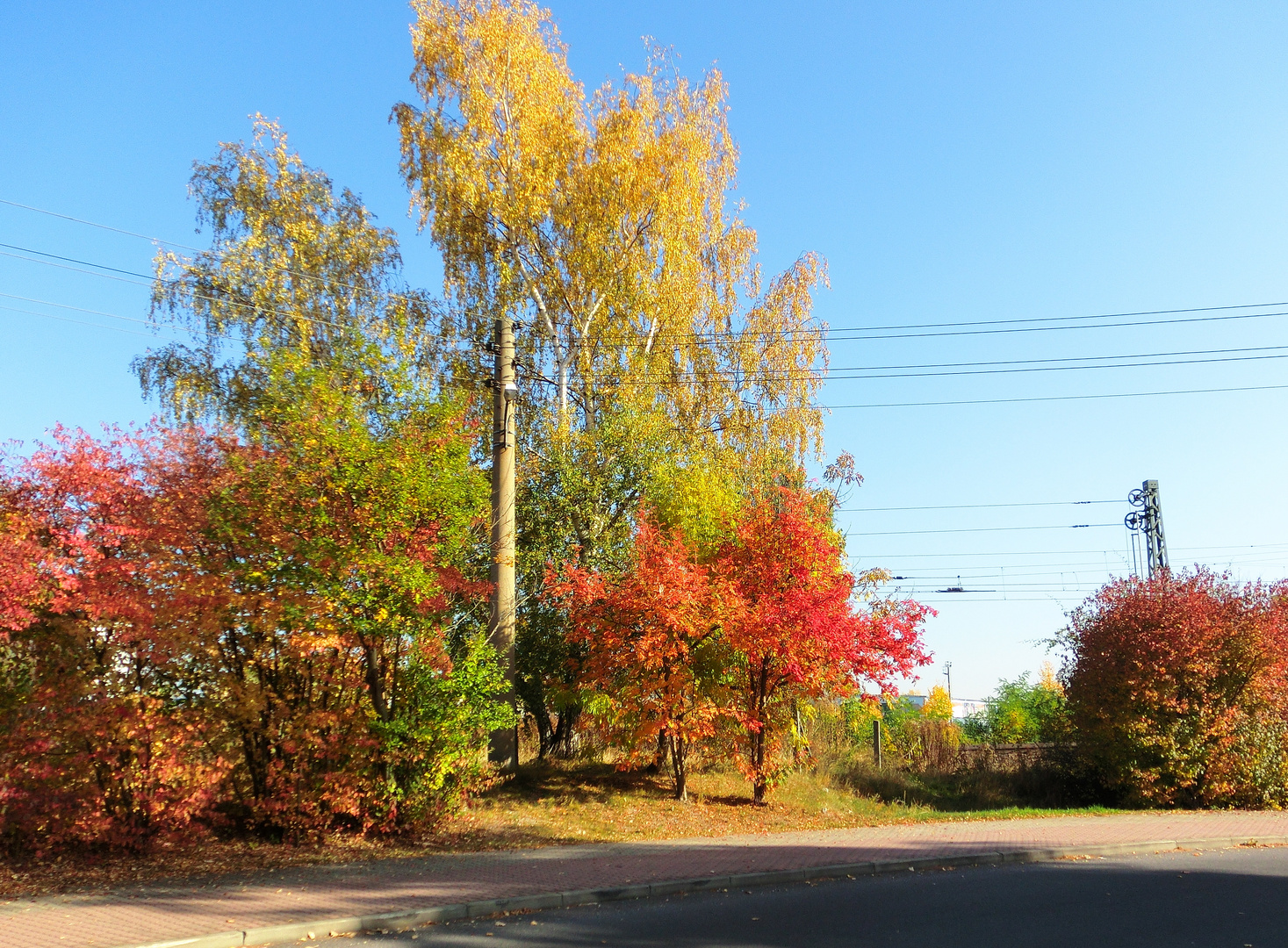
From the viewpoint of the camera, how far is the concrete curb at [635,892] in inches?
293

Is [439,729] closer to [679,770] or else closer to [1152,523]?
[679,770]

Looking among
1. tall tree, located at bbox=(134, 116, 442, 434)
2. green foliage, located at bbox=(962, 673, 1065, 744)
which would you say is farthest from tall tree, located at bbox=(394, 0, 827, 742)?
green foliage, located at bbox=(962, 673, 1065, 744)

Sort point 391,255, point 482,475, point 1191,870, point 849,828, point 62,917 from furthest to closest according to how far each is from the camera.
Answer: point 391,255 < point 849,828 < point 482,475 < point 1191,870 < point 62,917

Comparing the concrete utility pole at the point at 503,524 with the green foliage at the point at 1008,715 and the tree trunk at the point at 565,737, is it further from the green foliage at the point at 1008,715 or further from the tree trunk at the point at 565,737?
the green foliage at the point at 1008,715

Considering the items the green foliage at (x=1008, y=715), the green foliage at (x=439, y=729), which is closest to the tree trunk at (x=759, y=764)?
the green foliage at (x=439, y=729)

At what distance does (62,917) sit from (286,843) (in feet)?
11.6

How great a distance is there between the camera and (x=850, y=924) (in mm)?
8016

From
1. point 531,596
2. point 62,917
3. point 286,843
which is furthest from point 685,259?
point 62,917

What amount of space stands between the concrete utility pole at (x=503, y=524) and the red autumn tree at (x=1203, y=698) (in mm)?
12725

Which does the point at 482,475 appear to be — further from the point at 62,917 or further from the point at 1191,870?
the point at 1191,870

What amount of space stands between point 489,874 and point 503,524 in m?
6.63

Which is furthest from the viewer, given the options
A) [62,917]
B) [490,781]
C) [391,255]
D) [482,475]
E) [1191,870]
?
[391,255]

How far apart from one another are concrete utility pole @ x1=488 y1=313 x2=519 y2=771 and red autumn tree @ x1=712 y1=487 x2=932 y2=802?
3775 millimetres

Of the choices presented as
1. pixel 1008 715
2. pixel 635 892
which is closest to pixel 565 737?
pixel 635 892
